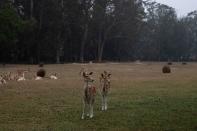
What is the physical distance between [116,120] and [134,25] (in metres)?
84.1

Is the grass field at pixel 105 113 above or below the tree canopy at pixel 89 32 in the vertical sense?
below

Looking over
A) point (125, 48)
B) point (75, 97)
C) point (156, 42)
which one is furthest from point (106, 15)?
point (75, 97)

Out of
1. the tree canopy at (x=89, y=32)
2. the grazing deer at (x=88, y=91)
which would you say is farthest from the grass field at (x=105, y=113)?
the tree canopy at (x=89, y=32)

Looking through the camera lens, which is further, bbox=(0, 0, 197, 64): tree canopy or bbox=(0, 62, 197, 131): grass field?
bbox=(0, 0, 197, 64): tree canopy

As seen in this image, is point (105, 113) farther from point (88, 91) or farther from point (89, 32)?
point (89, 32)

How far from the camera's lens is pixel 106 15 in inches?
3708

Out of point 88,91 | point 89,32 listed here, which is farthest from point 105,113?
point 89,32

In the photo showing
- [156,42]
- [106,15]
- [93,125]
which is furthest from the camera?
[156,42]

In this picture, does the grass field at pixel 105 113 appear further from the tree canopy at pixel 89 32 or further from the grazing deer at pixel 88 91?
the tree canopy at pixel 89 32

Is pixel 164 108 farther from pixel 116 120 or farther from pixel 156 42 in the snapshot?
pixel 156 42

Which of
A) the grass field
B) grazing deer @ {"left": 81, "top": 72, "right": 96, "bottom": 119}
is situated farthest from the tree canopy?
grazing deer @ {"left": 81, "top": 72, "right": 96, "bottom": 119}

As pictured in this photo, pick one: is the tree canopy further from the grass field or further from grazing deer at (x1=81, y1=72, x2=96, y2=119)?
grazing deer at (x1=81, y1=72, x2=96, y2=119)

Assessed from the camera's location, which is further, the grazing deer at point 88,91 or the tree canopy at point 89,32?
the tree canopy at point 89,32

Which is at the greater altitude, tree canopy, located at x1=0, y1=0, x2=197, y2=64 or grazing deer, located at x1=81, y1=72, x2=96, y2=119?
tree canopy, located at x1=0, y1=0, x2=197, y2=64
